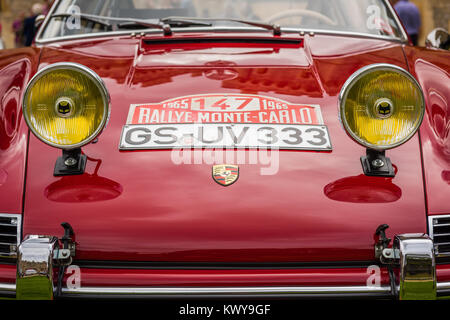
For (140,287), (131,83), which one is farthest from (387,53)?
(140,287)

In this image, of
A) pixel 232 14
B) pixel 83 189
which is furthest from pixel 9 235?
pixel 232 14

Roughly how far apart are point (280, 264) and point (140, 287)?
43 centimetres

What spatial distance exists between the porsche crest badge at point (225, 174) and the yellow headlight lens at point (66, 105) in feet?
1.29

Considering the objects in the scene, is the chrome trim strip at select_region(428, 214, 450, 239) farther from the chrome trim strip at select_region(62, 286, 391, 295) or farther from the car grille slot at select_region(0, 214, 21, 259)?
the car grille slot at select_region(0, 214, 21, 259)

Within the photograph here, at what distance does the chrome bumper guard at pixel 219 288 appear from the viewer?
6.86ft

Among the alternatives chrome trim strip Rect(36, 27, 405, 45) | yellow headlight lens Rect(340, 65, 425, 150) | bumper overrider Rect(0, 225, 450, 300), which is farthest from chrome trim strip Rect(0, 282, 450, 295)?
chrome trim strip Rect(36, 27, 405, 45)

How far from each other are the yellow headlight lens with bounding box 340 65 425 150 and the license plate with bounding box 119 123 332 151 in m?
0.17

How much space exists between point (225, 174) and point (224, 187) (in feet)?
0.16

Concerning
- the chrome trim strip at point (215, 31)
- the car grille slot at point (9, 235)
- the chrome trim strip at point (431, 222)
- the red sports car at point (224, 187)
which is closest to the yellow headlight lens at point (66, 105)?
the red sports car at point (224, 187)

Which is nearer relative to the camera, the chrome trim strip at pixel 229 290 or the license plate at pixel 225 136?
the chrome trim strip at pixel 229 290

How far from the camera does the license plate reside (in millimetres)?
2342

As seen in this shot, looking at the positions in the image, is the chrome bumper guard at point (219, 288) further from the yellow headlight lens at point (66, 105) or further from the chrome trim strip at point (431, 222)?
the yellow headlight lens at point (66, 105)

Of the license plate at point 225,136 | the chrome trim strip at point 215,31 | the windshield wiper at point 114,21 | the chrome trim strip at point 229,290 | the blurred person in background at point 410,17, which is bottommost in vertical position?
the chrome trim strip at point 229,290
